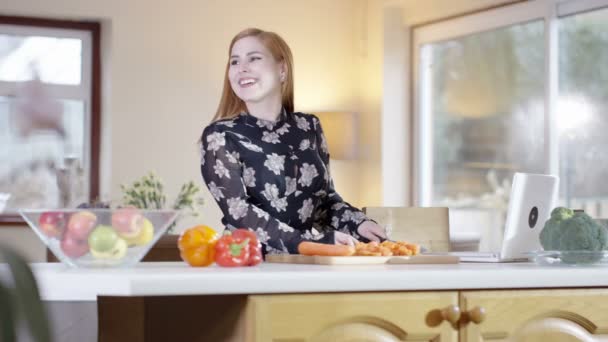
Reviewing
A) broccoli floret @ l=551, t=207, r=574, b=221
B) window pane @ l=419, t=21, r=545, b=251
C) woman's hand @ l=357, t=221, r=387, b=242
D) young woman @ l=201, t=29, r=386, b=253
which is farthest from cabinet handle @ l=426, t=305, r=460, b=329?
window pane @ l=419, t=21, r=545, b=251

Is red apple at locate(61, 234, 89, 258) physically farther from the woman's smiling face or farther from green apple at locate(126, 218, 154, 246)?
the woman's smiling face

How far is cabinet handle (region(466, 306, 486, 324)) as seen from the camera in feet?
5.68

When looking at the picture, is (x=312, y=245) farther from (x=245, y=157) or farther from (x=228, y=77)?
(x=228, y=77)

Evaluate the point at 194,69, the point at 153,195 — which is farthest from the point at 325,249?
the point at 194,69

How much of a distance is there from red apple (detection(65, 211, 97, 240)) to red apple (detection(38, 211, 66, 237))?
0.06ft

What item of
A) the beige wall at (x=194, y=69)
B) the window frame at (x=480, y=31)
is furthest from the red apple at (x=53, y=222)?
the beige wall at (x=194, y=69)

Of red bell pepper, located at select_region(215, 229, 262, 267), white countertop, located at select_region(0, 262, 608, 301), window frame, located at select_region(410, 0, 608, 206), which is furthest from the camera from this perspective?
window frame, located at select_region(410, 0, 608, 206)

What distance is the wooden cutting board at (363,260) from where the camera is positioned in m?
1.99

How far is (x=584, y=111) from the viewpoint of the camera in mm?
5516

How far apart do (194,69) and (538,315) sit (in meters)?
4.86

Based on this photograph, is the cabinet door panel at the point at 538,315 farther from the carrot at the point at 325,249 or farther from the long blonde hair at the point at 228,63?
the long blonde hair at the point at 228,63

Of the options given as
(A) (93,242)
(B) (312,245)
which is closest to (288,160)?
(B) (312,245)

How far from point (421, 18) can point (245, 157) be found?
403cm

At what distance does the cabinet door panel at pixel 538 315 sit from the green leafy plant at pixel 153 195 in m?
3.90
